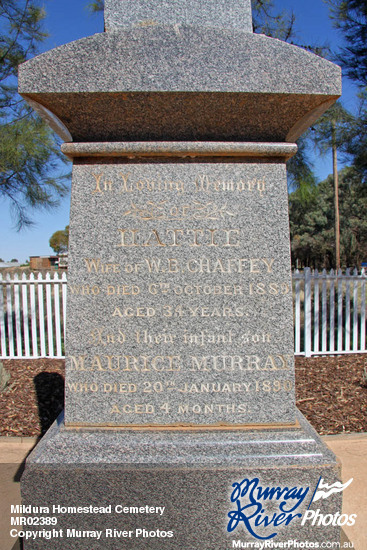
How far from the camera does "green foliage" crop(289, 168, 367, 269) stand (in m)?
35.5

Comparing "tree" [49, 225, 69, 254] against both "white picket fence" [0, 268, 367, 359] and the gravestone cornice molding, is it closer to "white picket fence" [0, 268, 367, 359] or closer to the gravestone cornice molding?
"white picket fence" [0, 268, 367, 359]

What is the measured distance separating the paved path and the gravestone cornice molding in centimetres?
257

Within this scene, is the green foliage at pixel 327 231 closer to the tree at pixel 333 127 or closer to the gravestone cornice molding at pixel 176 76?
the tree at pixel 333 127

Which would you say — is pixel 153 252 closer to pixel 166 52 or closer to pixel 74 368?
pixel 74 368

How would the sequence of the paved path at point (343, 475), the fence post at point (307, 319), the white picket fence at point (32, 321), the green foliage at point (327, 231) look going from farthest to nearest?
the green foliage at point (327, 231), the white picket fence at point (32, 321), the fence post at point (307, 319), the paved path at point (343, 475)

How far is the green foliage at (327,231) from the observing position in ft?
116

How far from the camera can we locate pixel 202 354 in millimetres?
2262

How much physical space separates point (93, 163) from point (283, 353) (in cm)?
153

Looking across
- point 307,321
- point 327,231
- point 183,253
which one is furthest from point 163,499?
point 327,231

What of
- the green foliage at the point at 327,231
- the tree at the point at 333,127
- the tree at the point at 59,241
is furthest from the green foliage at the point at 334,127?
the tree at the point at 59,241

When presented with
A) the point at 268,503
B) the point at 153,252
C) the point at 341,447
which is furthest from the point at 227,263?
the point at 341,447

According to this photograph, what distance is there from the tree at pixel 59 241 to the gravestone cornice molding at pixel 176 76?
66.2m

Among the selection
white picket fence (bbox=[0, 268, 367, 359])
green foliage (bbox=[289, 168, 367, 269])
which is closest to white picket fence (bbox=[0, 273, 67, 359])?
white picket fence (bbox=[0, 268, 367, 359])

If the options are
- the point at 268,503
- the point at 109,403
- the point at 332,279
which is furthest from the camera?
the point at 332,279
